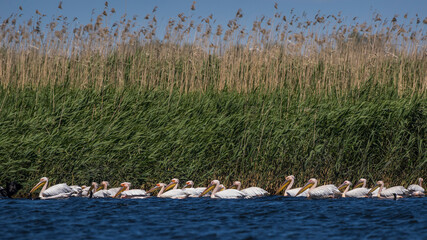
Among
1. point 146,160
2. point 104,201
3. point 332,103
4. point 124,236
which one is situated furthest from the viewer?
point 332,103

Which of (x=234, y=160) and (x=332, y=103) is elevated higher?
(x=332, y=103)

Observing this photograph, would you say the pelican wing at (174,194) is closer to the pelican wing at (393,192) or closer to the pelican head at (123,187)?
the pelican head at (123,187)

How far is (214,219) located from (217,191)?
96.7 inches

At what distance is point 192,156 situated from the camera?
1248cm

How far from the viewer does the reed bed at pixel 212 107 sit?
12328 millimetres

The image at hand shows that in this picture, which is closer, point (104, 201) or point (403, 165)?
point (104, 201)

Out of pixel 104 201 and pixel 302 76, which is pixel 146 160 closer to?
pixel 104 201

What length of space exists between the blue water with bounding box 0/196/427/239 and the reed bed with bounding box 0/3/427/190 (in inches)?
57.9

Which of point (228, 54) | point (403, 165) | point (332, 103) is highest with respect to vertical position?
point (228, 54)

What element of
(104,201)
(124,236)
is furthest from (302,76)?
(124,236)

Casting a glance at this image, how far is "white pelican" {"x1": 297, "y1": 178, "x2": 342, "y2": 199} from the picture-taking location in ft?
36.1

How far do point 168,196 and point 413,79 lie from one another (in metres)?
7.77

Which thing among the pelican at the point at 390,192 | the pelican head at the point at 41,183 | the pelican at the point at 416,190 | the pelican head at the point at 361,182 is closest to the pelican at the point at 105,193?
the pelican head at the point at 41,183

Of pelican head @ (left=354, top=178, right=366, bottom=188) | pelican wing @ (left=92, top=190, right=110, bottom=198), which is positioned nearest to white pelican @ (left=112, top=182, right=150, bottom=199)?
pelican wing @ (left=92, top=190, right=110, bottom=198)
